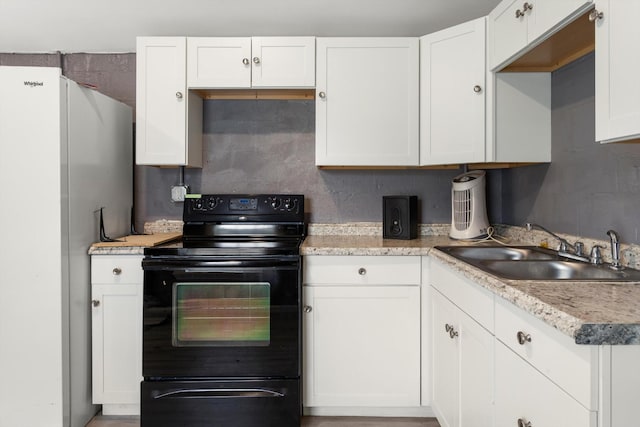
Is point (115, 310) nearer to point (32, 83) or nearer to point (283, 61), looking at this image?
point (32, 83)

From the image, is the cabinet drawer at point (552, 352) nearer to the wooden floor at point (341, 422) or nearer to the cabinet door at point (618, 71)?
the cabinet door at point (618, 71)

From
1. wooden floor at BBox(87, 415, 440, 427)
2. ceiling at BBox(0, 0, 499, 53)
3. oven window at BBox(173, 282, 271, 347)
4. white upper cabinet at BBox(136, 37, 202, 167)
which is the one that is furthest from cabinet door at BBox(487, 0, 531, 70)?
wooden floor at BBox(87, 415, 440, 427)

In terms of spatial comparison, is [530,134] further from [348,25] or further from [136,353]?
[136,353]

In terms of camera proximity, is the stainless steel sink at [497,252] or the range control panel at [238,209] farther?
the range control panel at [238,209]

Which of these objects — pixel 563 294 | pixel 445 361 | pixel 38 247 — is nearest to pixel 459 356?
pixel 445 361

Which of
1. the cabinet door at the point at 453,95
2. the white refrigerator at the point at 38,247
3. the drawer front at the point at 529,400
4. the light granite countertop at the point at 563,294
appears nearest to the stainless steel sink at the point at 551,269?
the light granite countertop at the point at 563,294

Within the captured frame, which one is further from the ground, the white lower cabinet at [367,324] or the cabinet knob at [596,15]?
the cabinet knob at [596,15]

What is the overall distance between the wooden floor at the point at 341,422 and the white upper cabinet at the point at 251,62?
5.90 feet

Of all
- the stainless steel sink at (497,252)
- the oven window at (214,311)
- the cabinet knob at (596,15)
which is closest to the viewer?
the cabinet knob at (596,15)

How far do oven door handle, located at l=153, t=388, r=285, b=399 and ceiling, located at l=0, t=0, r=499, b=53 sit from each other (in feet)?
6.23

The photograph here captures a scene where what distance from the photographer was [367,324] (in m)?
2.13

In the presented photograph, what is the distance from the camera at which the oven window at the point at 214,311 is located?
6.60ft

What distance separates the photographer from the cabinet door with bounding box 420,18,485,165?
213 centimetres

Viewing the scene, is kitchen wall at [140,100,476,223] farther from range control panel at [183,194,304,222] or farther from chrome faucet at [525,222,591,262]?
chrome faucet at [525,222,591,262]
